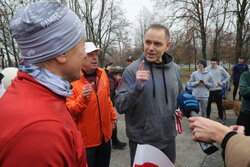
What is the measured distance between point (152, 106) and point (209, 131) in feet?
2.95

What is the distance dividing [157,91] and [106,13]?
70.0 ft

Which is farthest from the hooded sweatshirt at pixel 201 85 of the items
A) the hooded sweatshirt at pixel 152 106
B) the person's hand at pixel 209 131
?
the person's hand at pixel 209 131

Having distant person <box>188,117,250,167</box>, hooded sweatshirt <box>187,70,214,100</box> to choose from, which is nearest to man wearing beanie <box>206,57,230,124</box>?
hooded sweatshirt <box>187,70,214,100</box>

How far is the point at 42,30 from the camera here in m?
0.84

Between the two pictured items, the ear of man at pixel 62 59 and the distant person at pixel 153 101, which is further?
the distant person at pixel 153 101

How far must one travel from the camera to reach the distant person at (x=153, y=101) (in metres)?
1.92

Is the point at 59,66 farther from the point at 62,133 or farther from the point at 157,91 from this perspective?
the point at 157,91

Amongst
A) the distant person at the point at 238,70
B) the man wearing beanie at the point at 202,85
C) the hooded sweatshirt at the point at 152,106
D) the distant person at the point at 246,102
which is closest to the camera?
the hooded sweatshirt at the point at 152,106

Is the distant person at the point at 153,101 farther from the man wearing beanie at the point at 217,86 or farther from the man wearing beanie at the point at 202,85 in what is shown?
the man wearing beanie at the point at 217,86


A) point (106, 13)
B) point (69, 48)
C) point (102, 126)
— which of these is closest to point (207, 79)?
point (102, 126)

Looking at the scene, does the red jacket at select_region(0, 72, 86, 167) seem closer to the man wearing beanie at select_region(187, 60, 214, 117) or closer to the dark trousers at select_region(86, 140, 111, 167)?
the dark trousers at select_region(86, 140, 111, 167)

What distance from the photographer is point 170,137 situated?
6.61ft

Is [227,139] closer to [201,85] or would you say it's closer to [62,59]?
[62,59]

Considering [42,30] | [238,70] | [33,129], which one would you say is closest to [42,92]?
[33,129]
